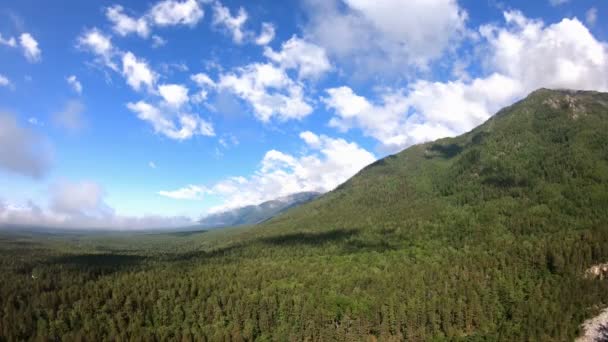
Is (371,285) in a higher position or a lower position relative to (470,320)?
higher

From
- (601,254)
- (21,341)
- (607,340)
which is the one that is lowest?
(607,340)

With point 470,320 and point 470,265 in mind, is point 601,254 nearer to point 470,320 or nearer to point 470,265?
point 470,265

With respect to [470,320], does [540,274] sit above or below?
above

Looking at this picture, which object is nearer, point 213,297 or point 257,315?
point 257,315

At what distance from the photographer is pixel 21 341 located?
144 m

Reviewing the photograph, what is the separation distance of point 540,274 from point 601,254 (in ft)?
101

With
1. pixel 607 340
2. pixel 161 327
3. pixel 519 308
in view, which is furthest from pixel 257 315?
pixel 607 340

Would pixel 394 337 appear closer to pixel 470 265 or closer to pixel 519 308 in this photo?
pixel 519 308

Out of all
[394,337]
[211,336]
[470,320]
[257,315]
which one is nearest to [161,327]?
[211,336]

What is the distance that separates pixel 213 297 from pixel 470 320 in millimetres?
111204

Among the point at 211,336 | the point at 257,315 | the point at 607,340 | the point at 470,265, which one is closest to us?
the point at 607,340

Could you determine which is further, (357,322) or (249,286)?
(249,286)

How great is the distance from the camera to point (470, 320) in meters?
156

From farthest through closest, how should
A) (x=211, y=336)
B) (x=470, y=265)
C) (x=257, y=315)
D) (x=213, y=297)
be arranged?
1. (x=470, y=265)
2. (x=213, y=297)
3. (x=257, y=315)
4. (x=211, y=336)
